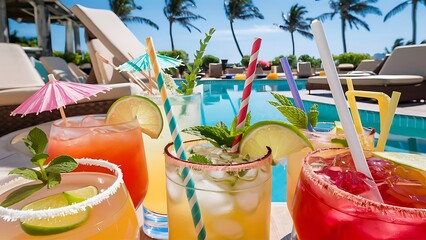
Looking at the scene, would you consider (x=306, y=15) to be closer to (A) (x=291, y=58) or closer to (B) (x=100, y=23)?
(A) (x=291, y=58)

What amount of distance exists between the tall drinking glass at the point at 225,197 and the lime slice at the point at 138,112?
234 millimetres

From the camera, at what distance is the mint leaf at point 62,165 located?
51 cm

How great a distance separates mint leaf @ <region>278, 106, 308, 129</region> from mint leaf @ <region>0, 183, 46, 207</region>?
1.62ft

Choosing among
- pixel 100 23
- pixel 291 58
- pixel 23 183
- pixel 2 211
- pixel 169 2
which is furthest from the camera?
pixel 169 2

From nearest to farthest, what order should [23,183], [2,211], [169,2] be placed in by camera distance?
[2,211] < [23,183] < [169,2]

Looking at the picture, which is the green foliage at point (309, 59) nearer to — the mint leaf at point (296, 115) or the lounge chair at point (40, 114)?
the lounge chair at point (40, 114)

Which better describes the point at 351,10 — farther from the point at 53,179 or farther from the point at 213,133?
the point at 53,179

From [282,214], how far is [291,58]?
25.3 meters

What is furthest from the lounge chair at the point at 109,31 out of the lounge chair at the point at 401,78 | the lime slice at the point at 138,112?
the lounge chair at the point at 401,78

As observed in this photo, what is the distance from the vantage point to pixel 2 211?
0.42 metres

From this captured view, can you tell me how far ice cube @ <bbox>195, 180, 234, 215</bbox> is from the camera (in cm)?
55

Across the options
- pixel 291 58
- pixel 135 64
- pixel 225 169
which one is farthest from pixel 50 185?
pixel 291 58

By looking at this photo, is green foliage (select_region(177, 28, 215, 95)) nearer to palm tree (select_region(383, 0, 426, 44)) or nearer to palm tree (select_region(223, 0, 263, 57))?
palm tree (select_region(223, 0, 263, 57))

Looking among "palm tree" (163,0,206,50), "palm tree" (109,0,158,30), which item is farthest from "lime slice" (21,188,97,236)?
"palm tree" (163,0,206,50)
